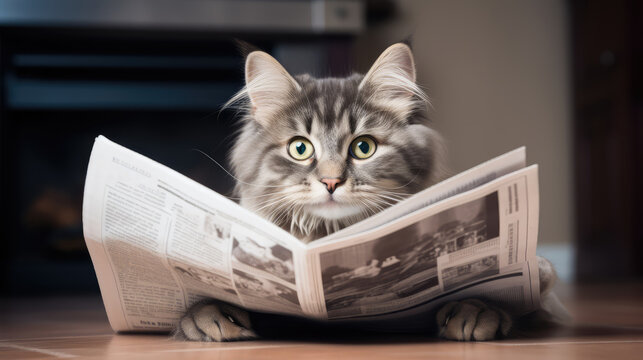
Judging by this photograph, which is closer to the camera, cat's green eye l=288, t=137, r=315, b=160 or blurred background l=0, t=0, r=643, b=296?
cat's green eye l=288, t=137, r=315, b=160

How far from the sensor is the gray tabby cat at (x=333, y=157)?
987mm

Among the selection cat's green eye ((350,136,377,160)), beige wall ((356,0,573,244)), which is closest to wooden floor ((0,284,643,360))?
cat's green eye ((350,136,377,160))

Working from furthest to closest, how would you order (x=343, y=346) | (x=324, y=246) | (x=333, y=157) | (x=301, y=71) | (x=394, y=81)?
(x=301, y=71) → (x=394, y=81) → (x=333, y=157) → (x=343, y=346) → (x=324, y=246)

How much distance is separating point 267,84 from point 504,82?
257 cm

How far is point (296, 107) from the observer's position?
112cm

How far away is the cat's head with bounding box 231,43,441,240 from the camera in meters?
1.02

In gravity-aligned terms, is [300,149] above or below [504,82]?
below

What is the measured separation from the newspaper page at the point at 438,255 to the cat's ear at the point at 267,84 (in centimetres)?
39

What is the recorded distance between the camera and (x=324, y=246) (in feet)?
2.70

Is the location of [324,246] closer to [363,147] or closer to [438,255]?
[438,255]

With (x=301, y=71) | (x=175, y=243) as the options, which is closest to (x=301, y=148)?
(x=175, y=243)

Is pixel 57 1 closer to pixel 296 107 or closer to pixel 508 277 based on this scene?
pixel 296 107

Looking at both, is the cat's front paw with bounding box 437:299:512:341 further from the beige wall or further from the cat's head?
the beige wall

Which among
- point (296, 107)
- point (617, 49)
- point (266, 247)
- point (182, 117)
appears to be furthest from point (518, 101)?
point (266, 247)
